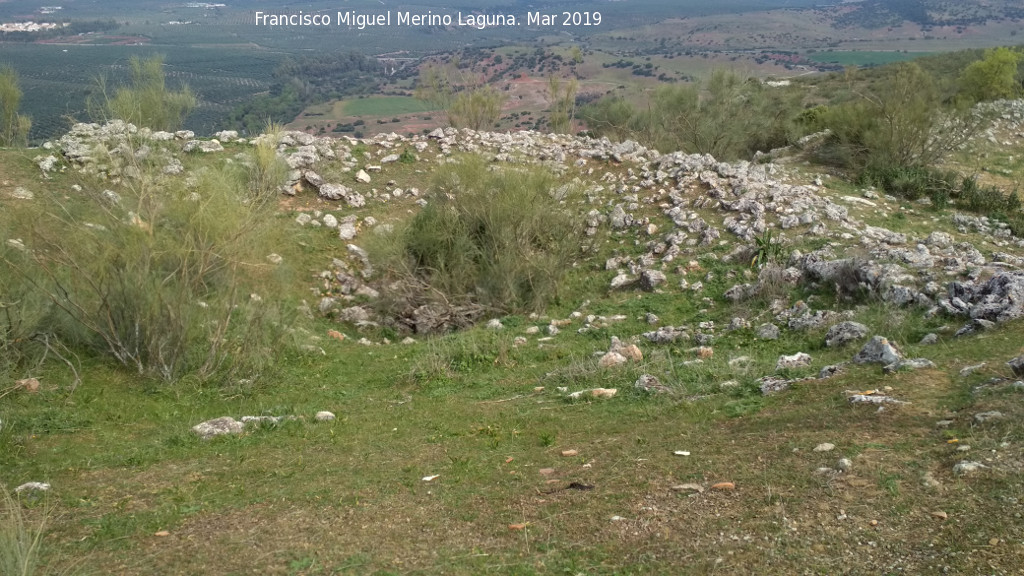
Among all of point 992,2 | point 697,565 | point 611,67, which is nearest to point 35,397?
point 697,565

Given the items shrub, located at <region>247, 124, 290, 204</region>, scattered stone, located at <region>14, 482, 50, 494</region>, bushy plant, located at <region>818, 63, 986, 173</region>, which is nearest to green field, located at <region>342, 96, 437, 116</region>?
bushy plant, located at <region>818, 63, 986, 173</region>

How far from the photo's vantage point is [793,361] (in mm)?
Result: 7703

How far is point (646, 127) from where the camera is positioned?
27500mm

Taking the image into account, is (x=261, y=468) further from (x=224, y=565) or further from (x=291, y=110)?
(x=291, y=110)

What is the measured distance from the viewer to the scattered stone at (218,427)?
714cm

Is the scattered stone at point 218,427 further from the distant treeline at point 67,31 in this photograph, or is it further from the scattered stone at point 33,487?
the distant treeline at point 67,31

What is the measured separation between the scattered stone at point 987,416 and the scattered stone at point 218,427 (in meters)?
6.75

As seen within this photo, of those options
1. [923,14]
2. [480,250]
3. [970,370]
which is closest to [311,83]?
[480,250]

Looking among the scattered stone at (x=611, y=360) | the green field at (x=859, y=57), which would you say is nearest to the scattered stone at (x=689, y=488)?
the scattered stone at (x=611, y=360)

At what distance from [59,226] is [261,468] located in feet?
15.5

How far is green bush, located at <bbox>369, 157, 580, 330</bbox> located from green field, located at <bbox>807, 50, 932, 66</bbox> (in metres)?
74.0

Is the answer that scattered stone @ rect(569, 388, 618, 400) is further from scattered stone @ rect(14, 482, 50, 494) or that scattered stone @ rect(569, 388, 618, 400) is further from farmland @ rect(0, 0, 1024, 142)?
farmland @ rect(0, 0, 1024, 142)

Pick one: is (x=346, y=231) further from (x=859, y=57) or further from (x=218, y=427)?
(x=859, y=57)

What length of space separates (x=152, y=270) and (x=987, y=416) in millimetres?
9030
